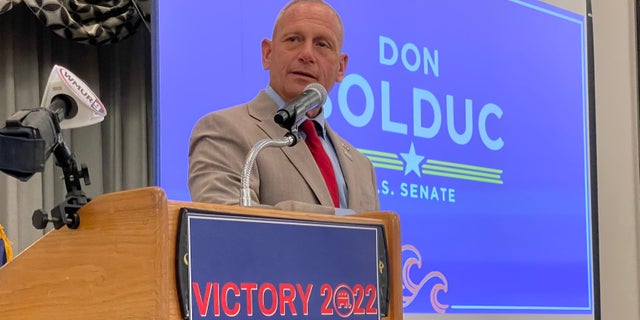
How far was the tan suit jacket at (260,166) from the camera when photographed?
6.33 feet

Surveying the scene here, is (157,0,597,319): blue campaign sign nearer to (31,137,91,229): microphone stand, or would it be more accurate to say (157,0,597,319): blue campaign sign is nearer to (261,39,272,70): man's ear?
(261,39,272,70): man's ear

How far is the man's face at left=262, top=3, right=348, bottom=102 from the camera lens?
221cm

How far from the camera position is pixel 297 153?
6.73ft

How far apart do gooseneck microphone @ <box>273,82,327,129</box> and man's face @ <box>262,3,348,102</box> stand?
625 millimetres

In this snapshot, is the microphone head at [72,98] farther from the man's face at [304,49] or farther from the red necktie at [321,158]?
the man's face at [304,49]

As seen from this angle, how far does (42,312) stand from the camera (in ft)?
3.97

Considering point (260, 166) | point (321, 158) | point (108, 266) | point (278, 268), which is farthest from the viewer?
point (321, 158)

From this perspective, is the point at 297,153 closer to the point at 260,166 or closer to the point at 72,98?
the point at 260,166

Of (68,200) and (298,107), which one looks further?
(298,107)

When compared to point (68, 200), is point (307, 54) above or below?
above

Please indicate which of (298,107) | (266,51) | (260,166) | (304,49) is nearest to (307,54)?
(304,49)

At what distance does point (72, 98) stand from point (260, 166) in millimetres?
797

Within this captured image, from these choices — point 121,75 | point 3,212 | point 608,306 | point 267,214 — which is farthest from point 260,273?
point 608,306

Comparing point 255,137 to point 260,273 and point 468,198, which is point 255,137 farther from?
point 468,198
